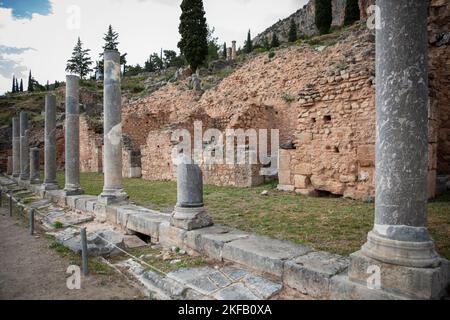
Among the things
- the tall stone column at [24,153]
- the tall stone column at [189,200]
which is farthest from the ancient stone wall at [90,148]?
the tall stone column at [189,200]

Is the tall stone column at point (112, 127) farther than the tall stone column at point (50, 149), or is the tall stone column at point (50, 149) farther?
the tall stone column at point (50, 149)

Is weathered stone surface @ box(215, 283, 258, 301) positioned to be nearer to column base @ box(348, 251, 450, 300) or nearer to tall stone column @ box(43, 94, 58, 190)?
column base @ box(348, 251, 450, 300)

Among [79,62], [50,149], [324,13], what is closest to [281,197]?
[50,149]

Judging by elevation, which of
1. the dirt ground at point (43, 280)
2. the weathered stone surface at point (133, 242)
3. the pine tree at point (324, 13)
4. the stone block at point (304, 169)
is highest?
the pine tree at point (324, 13)

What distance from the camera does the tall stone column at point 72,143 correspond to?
32.8ft

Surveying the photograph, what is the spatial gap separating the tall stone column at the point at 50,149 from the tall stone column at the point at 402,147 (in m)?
11.8

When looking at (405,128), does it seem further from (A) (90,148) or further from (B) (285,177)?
(A) (90,148)

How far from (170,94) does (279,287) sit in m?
23.6

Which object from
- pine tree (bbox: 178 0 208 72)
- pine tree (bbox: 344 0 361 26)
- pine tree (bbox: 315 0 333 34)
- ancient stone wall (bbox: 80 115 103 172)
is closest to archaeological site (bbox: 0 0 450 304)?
ancient stone wall (bbox: 80 115 103 172)

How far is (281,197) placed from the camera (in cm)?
855

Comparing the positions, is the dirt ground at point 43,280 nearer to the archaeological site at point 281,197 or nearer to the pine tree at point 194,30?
the archaeological site at point 281,197

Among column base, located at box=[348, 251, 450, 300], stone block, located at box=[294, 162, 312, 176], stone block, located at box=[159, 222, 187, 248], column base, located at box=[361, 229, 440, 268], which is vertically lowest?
stone block, located at box=[159, 222, 187, 248]

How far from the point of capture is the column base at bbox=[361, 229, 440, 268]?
8.95ft
